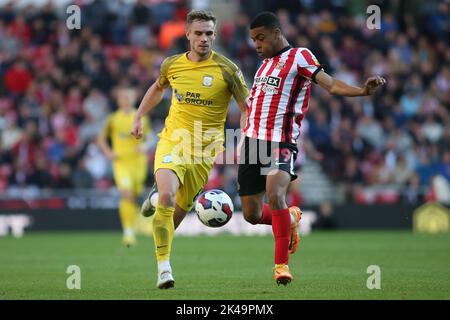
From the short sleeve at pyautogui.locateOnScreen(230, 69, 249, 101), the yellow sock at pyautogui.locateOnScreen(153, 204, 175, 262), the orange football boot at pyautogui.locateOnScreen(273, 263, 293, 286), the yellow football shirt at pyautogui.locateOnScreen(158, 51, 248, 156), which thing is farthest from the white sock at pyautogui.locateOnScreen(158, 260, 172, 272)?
the short sleeve at pyautogui.locateOnScreen(230, 69, 249, 101)

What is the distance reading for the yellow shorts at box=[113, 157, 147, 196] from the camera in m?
16.0

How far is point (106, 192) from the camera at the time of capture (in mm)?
19688

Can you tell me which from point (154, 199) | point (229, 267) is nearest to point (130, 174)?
point (229, 267)

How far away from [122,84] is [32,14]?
165 inches

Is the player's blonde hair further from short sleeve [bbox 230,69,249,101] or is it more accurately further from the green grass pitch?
the green grass pitch

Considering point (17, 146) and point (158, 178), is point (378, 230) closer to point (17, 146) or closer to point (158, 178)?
point (17, 146)

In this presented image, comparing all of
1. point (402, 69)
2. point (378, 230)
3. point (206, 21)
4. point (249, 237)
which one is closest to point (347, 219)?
point (378, 230)

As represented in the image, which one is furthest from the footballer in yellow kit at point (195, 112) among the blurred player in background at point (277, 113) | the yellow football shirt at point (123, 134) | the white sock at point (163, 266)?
the yellow football shirt at point (123, 134)

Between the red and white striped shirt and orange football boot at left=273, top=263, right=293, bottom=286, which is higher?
the red and white striped shirt

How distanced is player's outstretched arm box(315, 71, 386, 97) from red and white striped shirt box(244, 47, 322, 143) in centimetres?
33

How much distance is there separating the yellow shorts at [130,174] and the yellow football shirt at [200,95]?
22.8 ft

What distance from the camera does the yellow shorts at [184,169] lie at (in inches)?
348

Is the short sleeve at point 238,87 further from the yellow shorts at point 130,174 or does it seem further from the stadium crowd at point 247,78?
the stadium crowd at point 247,78

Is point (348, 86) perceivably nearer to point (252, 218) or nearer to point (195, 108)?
point (195, 108)
